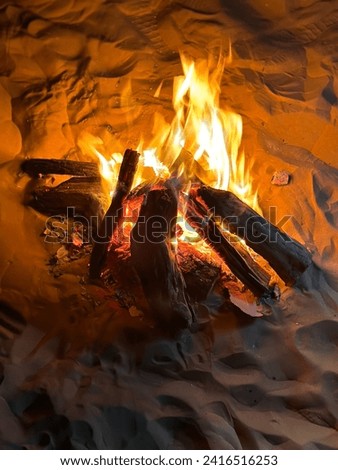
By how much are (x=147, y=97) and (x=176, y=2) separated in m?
0.56

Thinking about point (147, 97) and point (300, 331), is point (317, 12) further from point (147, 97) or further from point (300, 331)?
point (300, 331)

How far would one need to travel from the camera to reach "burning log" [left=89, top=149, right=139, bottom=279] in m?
2.39

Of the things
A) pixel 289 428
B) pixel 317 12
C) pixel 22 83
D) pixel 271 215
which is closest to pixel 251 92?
pixel 317 12

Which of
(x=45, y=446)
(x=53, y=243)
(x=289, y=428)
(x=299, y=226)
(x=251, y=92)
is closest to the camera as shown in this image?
(x=45, y=446)

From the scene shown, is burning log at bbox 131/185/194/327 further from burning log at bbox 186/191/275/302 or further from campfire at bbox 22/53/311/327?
burning log at bbox 186/191/275/302

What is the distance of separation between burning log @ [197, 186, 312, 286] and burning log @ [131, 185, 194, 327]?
265 mm

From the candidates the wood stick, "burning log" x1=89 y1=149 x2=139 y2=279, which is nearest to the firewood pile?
"burning log" x1=89 y1=149 x2=139 y2=279

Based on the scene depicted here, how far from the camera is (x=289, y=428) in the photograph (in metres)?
1.93

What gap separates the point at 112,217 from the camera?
95.3 inches

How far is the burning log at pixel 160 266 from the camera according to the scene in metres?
2.21

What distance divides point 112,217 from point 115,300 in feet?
1.29

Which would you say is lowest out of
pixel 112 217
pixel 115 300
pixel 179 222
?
pixel 115 300

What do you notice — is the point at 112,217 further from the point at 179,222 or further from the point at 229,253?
the point at 229,253

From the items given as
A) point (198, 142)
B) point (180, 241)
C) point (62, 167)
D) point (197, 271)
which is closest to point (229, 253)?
point (197, 271)
